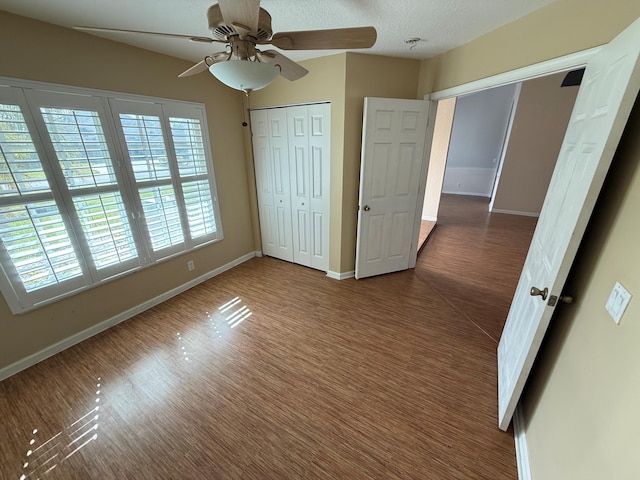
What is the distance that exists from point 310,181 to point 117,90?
1925 millimetres

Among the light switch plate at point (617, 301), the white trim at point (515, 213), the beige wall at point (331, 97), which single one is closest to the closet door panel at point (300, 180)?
the beige wall at point (331, 97)

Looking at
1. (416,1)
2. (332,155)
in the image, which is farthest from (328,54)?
(416,1)

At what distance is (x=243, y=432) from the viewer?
1475 mm

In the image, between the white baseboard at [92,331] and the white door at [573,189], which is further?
the white baseboard at [92,331]

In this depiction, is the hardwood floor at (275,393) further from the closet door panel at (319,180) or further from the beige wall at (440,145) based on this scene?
the beige wall at (440,145)

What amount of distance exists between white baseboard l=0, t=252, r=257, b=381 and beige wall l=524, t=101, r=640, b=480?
318 centimetres

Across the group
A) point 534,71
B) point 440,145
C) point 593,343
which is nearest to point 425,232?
point 440,145

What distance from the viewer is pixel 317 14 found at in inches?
65.1

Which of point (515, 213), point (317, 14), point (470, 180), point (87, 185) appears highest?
point (317, 14)

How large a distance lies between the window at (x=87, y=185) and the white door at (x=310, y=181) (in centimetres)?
107

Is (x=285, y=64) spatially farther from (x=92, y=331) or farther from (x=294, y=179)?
(x=92, y=331)

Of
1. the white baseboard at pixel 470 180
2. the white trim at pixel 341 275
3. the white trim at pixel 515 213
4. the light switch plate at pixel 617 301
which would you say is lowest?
the white trim at pixel 341 275

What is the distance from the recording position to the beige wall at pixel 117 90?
5.53 feet

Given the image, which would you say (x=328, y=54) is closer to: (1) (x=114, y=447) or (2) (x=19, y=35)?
(2) (x=19, y=35)
